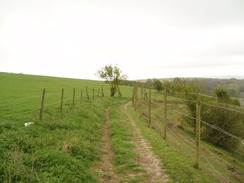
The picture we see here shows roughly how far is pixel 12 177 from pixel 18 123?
539 centimetres

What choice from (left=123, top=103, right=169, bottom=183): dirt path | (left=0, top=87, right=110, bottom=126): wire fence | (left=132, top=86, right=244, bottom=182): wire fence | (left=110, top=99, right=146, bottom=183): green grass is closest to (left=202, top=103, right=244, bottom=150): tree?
(left=132, top=86, right=244, bottom=182): wire fence

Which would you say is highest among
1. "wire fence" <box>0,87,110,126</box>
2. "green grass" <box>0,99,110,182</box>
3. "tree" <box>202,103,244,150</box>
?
"wire fence" <box>0,87,110,126</box>

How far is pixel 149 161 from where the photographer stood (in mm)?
6672

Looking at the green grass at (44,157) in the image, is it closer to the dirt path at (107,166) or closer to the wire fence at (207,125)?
the dirt path at (107,166)

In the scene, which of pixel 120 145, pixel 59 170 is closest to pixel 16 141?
pixel 59 170

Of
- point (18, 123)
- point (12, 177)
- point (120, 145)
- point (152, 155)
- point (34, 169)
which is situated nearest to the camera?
point (12, 177)

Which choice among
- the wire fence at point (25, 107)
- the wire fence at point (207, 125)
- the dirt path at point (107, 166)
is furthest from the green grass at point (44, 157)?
the wire fence at point (207, 125)

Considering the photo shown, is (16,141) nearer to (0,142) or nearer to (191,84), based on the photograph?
(0,142)

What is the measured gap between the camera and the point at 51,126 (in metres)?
→ 9.17

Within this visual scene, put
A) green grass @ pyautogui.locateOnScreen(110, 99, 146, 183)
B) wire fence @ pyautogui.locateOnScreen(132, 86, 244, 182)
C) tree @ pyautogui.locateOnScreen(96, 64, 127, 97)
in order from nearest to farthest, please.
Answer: green grass @ pyautogui.locateOnScreen(110, 99, 146, 183) → wire fence @ pyautogui.locateOnScreen(132, 86, 244, 182) → tree @ pyautogui.locateOnScreen(96, 64, 127, 97)

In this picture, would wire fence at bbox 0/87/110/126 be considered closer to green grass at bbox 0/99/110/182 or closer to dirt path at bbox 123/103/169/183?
green grass at bbox 0/99/110/182

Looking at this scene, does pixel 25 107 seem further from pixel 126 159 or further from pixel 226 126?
pixel 226 126

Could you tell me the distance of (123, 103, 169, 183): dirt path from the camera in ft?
17.7

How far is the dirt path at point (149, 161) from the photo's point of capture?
5.38 m
